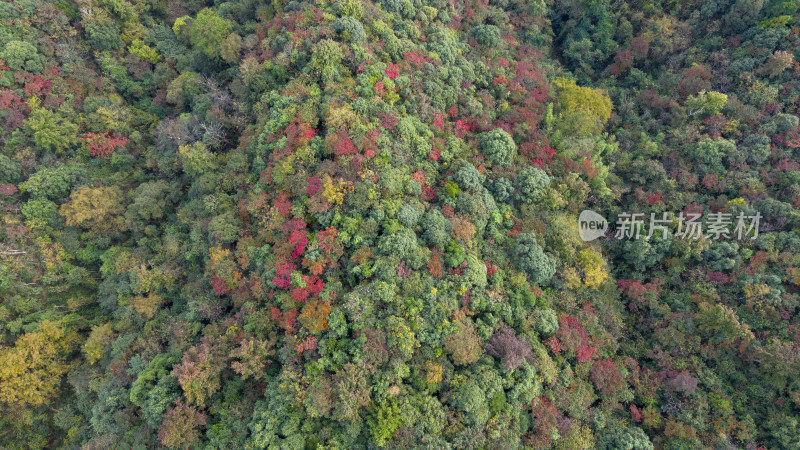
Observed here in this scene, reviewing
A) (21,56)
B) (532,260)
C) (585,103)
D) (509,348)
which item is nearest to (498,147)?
(532,260)

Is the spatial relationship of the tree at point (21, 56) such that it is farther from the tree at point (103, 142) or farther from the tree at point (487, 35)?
the tree at point (487, 35)

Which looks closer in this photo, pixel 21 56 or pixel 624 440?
pixel 624 440

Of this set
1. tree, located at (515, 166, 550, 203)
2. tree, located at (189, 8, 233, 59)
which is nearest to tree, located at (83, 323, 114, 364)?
tree, located at (189, 8, 233, 59)

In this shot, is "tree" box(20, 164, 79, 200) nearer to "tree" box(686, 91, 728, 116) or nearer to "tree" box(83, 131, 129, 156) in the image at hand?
"tree" box(83, 131, 129, 156)

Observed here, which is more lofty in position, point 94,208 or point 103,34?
point 103,34

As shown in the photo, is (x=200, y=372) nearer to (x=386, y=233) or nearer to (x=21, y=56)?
(x=386, y=233)

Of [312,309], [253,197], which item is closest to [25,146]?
[253,197]
